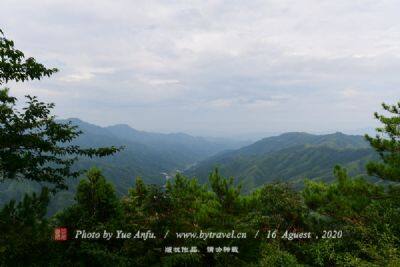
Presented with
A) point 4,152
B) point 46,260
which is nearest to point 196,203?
point 46,260

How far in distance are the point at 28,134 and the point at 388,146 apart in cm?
1902

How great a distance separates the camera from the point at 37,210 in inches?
577

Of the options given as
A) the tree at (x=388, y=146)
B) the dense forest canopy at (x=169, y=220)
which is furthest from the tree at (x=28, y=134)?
the tree at (x=388, y=146)

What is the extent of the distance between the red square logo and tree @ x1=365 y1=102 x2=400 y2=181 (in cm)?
1571

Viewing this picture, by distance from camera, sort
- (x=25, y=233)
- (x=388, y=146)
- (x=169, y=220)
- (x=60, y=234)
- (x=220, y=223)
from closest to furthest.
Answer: (x=25, y=233) → (x=60, y=234) → (x=169, y=220) → (x=220, y=223) → (x=388, y=146)

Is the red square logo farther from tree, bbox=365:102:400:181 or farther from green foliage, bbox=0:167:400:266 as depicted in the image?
tree, bbox=365:102:400:181

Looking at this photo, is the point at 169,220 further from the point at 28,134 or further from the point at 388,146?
the point at 388,146

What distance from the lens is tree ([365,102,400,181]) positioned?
59.0 ft

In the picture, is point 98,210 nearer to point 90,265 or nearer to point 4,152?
point 90,265

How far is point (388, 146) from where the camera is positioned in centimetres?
1950

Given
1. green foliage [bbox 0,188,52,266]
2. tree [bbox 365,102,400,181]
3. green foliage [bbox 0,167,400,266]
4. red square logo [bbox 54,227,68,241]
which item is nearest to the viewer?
green foliage [bbox 0,188,52,266]

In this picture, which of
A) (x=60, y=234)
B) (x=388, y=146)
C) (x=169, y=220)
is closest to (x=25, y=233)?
(x=60, y=234)

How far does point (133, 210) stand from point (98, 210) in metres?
1.58

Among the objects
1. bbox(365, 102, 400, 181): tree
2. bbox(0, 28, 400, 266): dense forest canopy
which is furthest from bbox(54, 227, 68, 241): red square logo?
bbox(365, 102, 400, 181): tree
